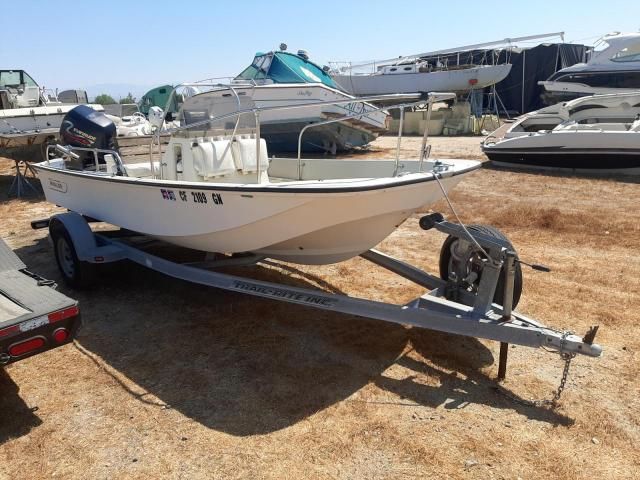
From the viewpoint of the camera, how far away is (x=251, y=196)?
11.5 feet

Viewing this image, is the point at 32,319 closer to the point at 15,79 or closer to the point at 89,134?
the point at 89,134

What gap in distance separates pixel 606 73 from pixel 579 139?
9.91 metres

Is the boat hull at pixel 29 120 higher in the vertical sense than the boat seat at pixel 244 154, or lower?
higher

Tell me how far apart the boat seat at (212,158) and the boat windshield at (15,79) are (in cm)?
1039

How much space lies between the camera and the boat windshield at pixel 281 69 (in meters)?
13.9

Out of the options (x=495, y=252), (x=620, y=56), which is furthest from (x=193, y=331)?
(x=620, y=56)

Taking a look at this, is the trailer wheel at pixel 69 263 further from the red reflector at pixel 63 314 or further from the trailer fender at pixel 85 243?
the red reflector at pixel 63 314

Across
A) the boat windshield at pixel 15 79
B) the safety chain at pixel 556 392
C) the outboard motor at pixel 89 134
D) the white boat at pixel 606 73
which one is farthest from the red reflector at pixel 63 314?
the white boat at pixel 606 73

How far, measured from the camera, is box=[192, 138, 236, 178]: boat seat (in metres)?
4.35

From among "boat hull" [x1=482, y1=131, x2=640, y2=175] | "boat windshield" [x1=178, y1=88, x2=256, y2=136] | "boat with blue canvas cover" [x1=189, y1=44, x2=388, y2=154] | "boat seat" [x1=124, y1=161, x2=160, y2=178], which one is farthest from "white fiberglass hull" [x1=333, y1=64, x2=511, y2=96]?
"boat windshield" [x1=178, y1=88, x2=256, y2=136]

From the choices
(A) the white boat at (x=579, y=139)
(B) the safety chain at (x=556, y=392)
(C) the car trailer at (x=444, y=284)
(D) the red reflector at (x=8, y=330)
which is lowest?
(B) the safety chain at (x=556, y=392)

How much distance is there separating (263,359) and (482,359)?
1.54 meters

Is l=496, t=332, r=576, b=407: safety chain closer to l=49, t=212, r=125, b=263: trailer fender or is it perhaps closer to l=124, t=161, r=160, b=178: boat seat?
l=49, t=212, r=125, b=263: trailer fender

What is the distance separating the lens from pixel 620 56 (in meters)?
18.2
